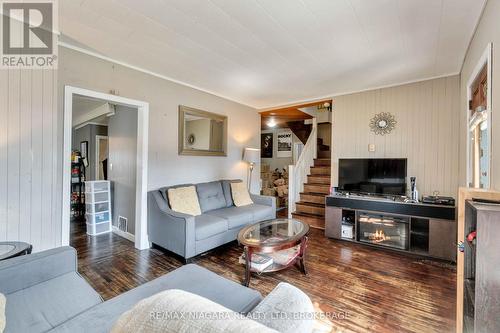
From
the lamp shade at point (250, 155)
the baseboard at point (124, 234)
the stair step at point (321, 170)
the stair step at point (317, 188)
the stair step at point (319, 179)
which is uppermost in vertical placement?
the lamp shade at point (250, 155)

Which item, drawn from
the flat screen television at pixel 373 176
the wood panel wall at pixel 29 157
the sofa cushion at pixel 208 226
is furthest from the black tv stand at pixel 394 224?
the wood panel wall at pixel 29 157

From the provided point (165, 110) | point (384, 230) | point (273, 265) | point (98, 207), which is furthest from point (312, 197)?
point (98, 207)

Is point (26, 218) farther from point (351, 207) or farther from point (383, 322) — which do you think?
point (351, 207)

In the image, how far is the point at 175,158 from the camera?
142 inches

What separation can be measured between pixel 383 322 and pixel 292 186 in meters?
3.03

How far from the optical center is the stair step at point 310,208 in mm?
4359

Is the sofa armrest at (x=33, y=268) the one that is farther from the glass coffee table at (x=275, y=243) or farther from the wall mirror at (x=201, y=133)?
the wall mirror at (x=201, y=133)

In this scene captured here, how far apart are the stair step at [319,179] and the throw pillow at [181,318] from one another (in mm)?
4442

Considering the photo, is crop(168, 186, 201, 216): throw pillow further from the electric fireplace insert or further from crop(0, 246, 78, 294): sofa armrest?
the electric fireplace insert

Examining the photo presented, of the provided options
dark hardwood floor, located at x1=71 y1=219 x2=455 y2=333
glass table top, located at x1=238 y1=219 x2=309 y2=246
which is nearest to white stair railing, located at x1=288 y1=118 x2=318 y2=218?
dark hardwood floor, located at x1=71 y1=219 x2=455 y2=333

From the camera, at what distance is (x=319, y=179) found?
488cm

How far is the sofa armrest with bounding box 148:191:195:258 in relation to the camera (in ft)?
8.82

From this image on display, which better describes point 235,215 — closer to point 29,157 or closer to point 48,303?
point 48,303

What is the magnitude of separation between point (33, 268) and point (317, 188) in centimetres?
432
